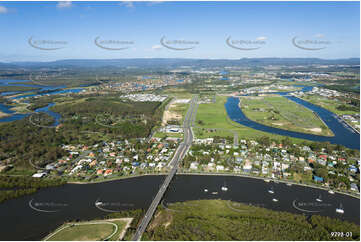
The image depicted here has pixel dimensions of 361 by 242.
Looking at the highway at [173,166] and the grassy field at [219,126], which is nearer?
the highway at [173,166]

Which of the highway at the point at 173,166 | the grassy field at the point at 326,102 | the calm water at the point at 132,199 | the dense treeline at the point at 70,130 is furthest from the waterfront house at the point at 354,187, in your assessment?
the grassy field at the point at 326,102

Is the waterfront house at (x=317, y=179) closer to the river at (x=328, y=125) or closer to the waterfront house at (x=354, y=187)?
the waterfront house at (x=354, y=187)

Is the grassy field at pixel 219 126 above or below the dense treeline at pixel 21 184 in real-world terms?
above

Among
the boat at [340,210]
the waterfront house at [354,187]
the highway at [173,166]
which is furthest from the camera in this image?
the waterfront house at [354,187]

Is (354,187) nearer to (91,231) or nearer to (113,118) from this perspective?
(91,231)

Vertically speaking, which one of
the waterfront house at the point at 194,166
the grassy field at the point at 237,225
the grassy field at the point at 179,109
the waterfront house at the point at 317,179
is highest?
the grassy field at the point at 179,109

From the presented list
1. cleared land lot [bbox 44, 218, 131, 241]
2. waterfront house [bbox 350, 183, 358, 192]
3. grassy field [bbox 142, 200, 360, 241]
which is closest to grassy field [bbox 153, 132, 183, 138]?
grassy field [bbox 142, 200, 360, 241]

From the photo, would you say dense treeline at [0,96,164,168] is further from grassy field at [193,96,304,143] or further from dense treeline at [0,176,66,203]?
grassy field at [193,96,304,143]

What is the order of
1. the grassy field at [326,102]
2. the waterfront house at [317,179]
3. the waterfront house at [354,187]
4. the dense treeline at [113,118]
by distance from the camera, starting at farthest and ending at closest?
the grassy field at [326,102], the dense treeline at [113,118], the waterfront house at [317,179], the waterfront house at [354,187]
